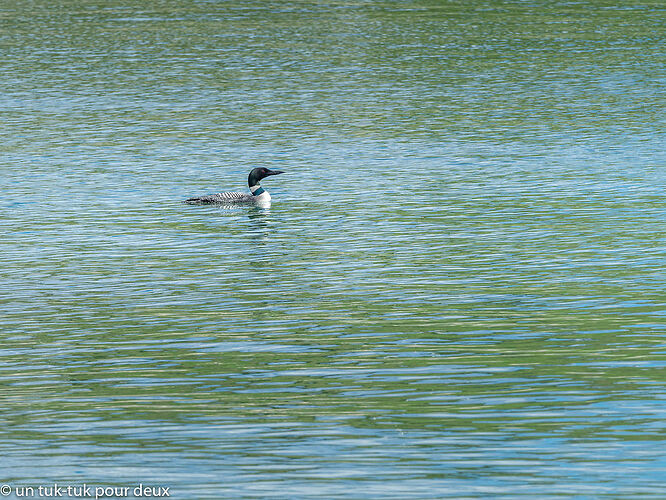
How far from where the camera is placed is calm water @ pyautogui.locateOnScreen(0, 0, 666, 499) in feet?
37.6

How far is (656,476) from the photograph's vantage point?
10.8m

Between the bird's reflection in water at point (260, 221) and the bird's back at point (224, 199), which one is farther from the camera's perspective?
the bird's back at point (224, 199)

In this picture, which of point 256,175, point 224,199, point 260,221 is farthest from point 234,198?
point 260,221

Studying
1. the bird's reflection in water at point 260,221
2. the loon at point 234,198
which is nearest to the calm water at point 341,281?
the bird's reflection in water at point 260,221

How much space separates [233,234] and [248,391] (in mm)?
10484

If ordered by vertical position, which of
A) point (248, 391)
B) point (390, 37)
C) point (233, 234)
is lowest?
point (390, 37)

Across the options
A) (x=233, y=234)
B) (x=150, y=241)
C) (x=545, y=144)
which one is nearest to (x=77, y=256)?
(x=150, y=241)

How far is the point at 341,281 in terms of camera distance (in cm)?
1891

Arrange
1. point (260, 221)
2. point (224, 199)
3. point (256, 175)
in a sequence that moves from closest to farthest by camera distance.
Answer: point (260, 221) < point (224, 199) < point (256, 175)

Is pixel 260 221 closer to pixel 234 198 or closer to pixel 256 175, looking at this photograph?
pixel 234 198

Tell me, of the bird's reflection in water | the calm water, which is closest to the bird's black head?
the calm water

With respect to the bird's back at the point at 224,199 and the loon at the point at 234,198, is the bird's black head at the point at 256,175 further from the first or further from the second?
the bird's back at the point at 224,199

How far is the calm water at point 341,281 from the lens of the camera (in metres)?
11.5

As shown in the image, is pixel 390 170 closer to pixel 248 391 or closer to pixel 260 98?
pixel 260 98
